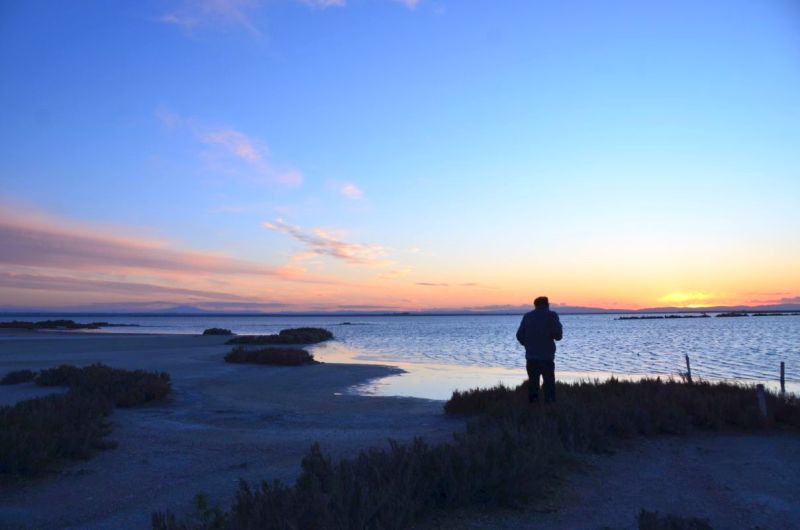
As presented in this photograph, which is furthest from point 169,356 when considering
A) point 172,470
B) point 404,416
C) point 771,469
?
point 771,469

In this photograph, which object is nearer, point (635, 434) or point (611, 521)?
point (611, 521)

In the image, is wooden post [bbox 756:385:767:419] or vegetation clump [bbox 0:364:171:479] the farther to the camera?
wooden post [bbox 756:385:767:419]

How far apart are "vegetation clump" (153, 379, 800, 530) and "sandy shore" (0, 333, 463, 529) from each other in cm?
100

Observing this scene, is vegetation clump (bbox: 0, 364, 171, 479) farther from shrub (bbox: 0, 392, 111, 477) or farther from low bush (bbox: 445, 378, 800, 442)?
low bush (bbox: 445, 378, 800, 442)

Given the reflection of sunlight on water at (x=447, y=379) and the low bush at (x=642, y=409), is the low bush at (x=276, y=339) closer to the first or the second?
the reflection of sunlight on water at (x=447, y=379)

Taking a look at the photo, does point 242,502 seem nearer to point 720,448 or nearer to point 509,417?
point 509,417

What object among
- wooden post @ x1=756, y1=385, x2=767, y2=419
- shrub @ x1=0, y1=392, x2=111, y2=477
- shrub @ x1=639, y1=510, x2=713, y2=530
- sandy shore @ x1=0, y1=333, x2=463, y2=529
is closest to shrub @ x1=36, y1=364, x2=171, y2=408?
sandy shore @ x1=0, y1=333, x2=463, y2=529

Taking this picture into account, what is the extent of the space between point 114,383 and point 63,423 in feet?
18.1

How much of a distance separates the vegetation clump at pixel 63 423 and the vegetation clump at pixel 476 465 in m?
3.11

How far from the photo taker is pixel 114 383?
1441 centimetres

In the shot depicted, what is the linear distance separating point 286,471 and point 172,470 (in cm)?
166

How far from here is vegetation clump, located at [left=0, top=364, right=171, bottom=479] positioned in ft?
24.7

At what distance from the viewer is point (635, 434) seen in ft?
31.9

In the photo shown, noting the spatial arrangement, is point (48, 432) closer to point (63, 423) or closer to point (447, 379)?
point (63, 423)
